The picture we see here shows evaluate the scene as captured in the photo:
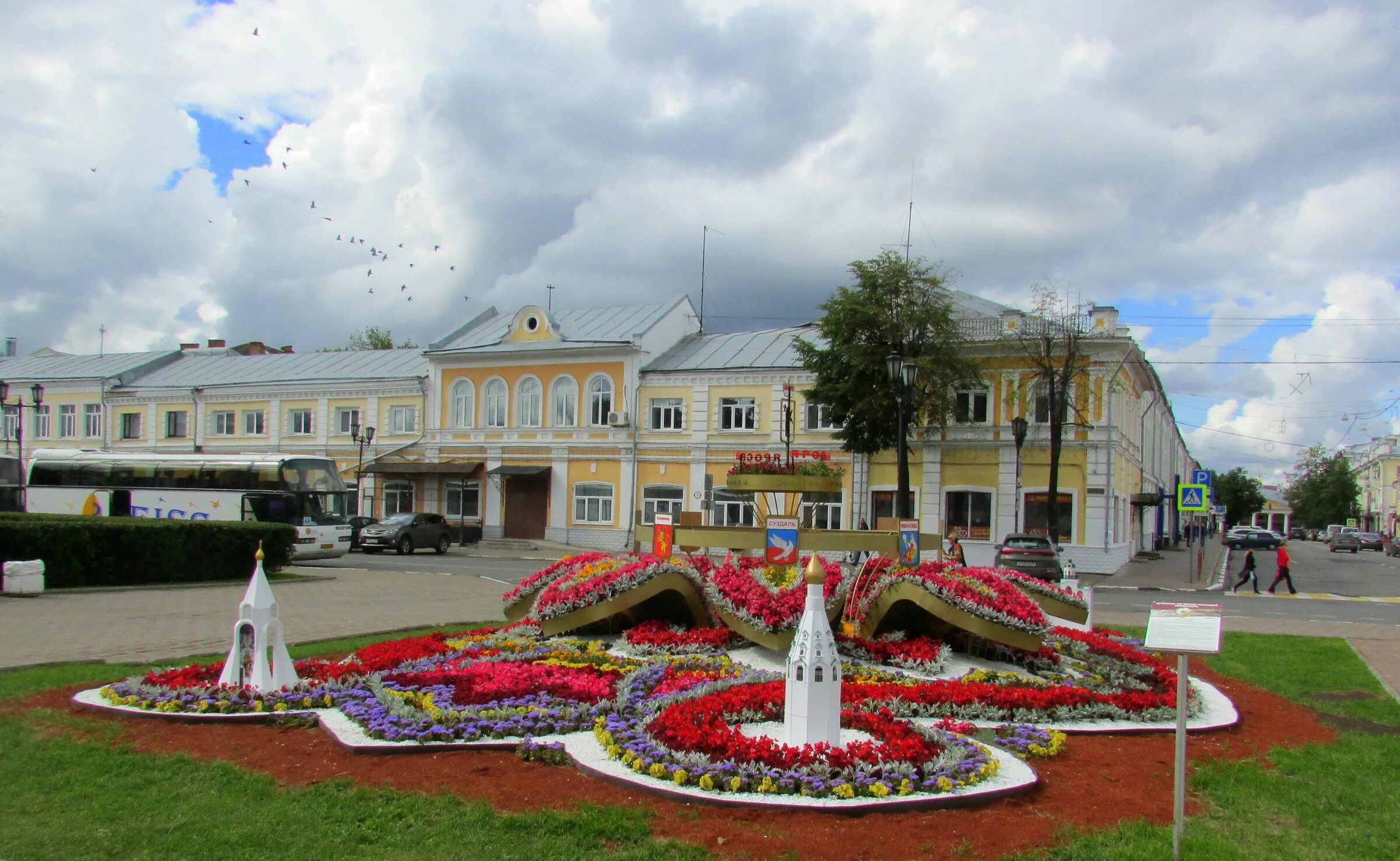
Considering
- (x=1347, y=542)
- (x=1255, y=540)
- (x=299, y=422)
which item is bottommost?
(x=1347, y=542)

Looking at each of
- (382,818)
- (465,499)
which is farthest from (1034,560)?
(465,499)

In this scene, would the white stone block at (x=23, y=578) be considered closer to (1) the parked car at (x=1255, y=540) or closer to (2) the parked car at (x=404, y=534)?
(2) the parked car at (x=404, y=534)

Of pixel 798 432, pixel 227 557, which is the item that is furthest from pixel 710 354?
pixel 227 557

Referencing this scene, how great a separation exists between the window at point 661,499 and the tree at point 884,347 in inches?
304

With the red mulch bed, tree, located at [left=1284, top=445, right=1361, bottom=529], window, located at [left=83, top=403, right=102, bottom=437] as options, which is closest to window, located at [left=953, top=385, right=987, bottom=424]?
the red mulch bed

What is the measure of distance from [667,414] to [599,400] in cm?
290

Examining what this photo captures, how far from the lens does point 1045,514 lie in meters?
34.2

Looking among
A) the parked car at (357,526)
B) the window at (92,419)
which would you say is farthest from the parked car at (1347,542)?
the window at (92,419)

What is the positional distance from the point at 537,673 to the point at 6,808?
4.32m

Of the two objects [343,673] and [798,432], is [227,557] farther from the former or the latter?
[798,432]

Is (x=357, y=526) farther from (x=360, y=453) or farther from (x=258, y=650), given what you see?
(x=258, y=650)

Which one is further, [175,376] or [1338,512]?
[1338,512]

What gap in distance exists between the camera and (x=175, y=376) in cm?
5206

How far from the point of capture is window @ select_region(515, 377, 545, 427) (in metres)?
41.5
